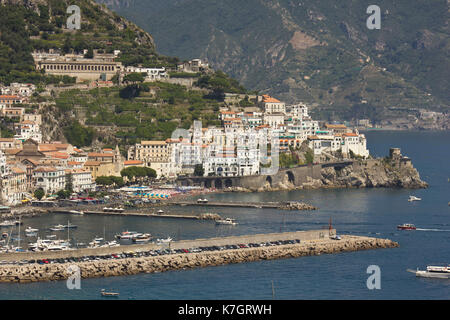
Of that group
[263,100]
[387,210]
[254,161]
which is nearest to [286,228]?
[387,210]

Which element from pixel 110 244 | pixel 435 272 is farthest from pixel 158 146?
pixel 435 272

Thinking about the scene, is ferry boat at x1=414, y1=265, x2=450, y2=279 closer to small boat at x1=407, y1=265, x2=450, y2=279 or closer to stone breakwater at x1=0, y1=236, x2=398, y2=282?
small boat at x1=407, y1=265, x2=450, y2=279

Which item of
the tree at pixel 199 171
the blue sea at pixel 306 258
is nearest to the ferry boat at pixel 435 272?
the blue sea at pixel 306 258

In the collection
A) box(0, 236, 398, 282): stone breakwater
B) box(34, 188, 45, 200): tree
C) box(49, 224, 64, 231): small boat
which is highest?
box(34, 188, 45, 200): tree

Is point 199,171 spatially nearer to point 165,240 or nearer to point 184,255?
point 165,240

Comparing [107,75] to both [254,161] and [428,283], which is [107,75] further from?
[428,283]

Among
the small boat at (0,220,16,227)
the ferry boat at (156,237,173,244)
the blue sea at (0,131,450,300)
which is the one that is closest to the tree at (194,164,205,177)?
the blue sea at (0,131,450,300)

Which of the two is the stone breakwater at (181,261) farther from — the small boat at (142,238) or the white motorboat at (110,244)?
the small boat at (142,238)
